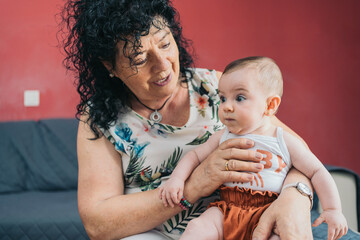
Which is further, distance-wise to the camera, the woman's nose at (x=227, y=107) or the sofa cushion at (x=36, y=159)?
the sofa cushion at (x=36, y=159)

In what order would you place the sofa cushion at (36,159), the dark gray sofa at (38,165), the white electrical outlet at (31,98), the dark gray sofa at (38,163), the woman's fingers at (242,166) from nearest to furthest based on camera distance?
the woman's fingers at (242,166) → the dark gray sofa at (38,165) → the dark gray sofa at (38,163) → the sofa cushion at (36,159) → the white electrical outlet at (31,98)

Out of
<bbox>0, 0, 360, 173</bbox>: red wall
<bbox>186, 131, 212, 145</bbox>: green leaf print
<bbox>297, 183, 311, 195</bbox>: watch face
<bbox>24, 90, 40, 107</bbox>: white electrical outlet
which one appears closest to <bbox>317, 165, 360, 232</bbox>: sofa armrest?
<bbox>0, 0, 360, 173</bbox>: red wall

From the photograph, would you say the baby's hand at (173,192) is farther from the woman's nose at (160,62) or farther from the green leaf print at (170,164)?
the woman's nose at (160,62)

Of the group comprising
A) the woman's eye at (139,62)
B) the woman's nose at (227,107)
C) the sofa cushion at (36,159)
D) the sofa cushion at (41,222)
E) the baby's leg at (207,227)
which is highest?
the woman's eye at (139,62)

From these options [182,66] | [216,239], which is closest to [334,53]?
[182,66]

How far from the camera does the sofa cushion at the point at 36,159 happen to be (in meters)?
2.91

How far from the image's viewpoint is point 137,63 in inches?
49.9

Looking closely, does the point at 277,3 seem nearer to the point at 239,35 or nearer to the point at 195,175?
the point at 239,35

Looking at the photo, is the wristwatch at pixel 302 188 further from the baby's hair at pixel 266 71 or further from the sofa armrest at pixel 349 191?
the sofa armrest at pixel 349 191

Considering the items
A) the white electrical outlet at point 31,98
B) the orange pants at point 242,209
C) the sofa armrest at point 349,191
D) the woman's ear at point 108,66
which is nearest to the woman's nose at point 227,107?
the orange pants at point 242,209

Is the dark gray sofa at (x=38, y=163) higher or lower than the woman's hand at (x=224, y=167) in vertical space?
lower

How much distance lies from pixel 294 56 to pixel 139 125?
2.46 m

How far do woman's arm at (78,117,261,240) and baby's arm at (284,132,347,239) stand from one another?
0.13m

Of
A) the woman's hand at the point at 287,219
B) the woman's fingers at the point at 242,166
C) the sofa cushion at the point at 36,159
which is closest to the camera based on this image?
the woman's hand at the point at 287,219
